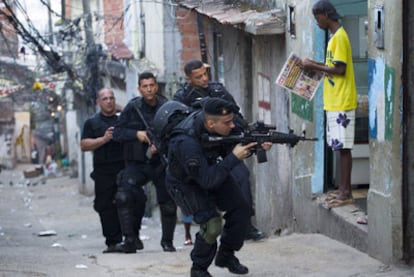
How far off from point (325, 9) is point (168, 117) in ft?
6.82

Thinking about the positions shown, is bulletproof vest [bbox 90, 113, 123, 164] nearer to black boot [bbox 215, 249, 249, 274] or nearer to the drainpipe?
black boot [bbox 215, 249, 249, 274]

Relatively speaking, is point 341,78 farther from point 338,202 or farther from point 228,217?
point 228,217

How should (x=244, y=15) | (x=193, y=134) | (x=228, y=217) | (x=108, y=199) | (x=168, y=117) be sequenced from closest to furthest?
(x=193, y=134)
(x=228, y=217)
(x=168, y=117)
(x=108, y=199)
(x=244, y=15)

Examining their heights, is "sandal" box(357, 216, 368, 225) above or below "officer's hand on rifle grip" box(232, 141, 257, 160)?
below

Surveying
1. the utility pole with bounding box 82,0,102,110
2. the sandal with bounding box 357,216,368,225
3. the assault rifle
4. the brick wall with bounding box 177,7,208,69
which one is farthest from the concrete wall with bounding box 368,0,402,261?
the utility pole with bounding box 82,0,102,110

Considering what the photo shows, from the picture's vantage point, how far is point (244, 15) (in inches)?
498

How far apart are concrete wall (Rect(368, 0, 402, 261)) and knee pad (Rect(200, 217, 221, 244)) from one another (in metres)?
1.35

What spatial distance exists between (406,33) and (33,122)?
44302 millimetres

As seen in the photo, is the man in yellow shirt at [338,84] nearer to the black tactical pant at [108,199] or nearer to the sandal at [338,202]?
the sandal at [338,202]

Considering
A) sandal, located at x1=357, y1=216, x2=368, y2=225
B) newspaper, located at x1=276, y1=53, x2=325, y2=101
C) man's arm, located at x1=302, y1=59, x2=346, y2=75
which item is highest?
man's arm, located at x1=302, y1=59, x2=346, y2=75

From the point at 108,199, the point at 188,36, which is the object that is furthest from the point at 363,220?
the point at 188,36

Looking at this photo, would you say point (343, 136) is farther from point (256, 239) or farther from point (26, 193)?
point (26, 193)

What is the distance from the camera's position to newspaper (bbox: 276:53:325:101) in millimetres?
9438

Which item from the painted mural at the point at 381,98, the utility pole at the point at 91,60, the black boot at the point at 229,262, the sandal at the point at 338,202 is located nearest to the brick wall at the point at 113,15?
the utility pole at the point at 91,60
